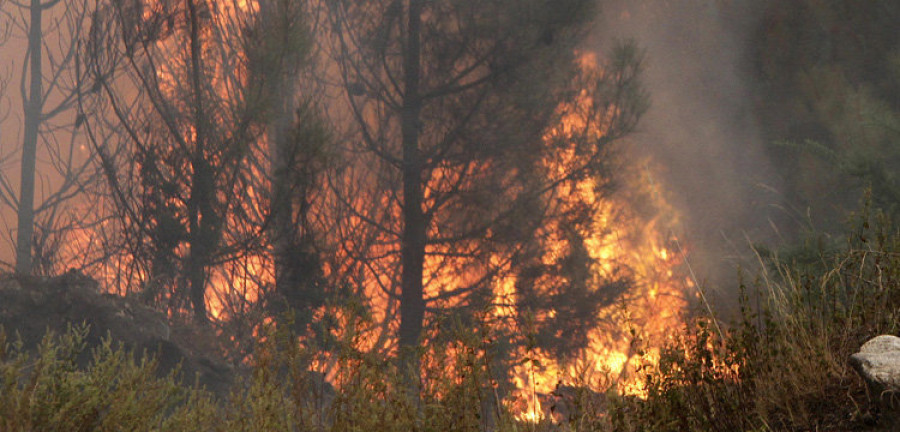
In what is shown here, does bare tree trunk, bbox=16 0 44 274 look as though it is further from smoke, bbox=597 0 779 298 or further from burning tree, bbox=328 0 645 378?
smoke, bbox=597 0 779 298

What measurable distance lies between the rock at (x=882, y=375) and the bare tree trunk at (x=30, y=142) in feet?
27.4

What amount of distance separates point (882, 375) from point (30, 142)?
9126mm

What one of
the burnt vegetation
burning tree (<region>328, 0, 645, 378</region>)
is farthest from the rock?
burning tree (<region>328, 0, 645, 378</region>)

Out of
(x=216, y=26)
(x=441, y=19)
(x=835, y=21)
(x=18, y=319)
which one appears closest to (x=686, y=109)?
(x=835, y=21)

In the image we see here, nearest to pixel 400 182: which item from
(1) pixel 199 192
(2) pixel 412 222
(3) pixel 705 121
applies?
(2) pixel 412 222

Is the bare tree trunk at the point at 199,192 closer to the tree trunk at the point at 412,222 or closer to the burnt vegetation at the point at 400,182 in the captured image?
the burnt vegetation at the point at 400,182

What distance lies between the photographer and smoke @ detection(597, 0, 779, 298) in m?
8.56

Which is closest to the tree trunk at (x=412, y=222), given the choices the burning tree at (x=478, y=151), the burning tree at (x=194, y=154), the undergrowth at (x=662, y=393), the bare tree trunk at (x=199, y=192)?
the burning tree at (x=478, y=151)

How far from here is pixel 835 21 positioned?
7645mm

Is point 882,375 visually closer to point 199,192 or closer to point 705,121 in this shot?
point 199,192

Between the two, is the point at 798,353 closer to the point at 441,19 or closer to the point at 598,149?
the point at 598,149

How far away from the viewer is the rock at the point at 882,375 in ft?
5.61

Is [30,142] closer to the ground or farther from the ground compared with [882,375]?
farther from the ground

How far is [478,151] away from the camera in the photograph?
6.38 meters
